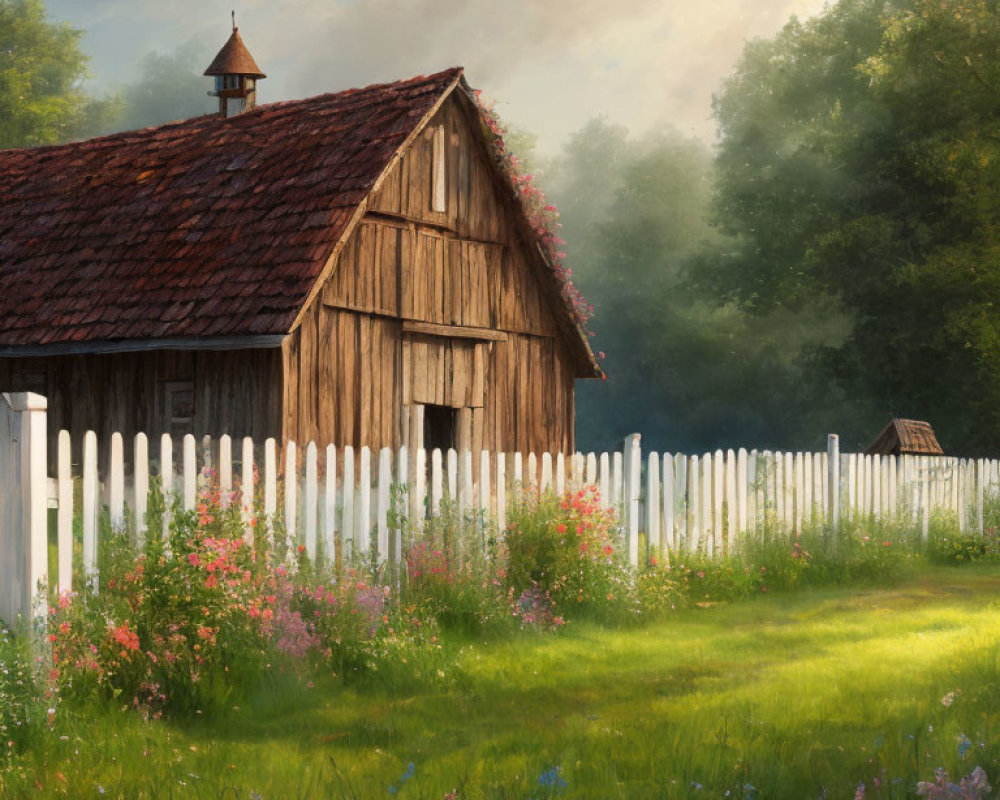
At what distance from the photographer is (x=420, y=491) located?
34.9 feet

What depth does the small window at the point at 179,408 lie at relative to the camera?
1539 centimetres

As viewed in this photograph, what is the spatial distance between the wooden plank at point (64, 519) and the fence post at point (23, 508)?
Result: 14cm

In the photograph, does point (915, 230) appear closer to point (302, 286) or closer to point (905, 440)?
point (905, 440)

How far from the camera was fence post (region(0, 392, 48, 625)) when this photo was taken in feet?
23.2

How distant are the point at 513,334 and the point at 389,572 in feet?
26.5

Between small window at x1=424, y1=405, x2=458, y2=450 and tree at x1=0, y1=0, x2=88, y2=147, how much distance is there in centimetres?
3436

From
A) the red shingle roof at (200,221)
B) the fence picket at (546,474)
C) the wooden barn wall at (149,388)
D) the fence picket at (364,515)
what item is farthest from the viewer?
the wooden barn wall at (149,388)

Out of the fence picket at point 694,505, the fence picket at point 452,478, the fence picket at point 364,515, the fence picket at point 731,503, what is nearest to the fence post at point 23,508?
the fence picket at point 364,515

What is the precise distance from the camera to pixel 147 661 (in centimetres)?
734

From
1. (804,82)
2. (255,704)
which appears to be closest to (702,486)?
(255,704)

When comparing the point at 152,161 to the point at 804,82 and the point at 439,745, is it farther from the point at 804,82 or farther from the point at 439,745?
the point at 804,82

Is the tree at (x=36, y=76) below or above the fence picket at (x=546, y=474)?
above

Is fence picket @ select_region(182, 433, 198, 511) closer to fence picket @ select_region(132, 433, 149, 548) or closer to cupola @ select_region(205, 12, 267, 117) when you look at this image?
fence picket @ select_region(132, 433, 149, 548)

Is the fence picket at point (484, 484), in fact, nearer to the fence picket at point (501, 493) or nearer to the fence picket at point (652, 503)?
the fence picket at point (501, 493)
